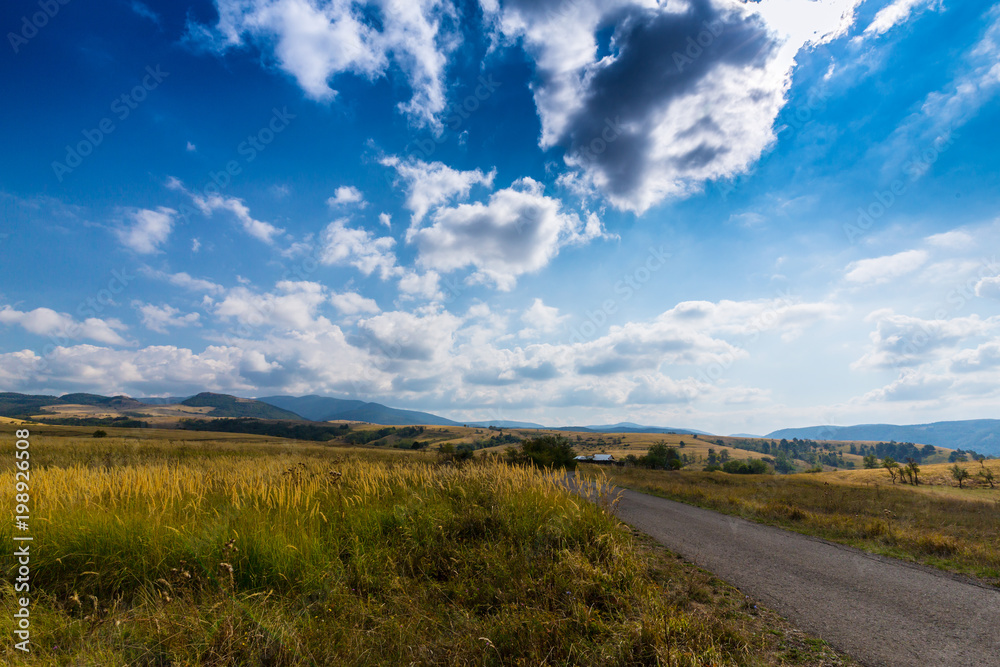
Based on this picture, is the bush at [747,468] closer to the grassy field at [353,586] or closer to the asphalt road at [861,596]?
the asphalt road at [861,596]

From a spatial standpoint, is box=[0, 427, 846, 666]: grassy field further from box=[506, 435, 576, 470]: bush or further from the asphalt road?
box=[506, 435, 576, 470]: bush

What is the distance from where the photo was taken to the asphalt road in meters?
4.46

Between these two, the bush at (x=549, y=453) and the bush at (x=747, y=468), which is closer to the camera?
the bush at (x=549, y=453)

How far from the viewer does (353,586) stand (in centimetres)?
497

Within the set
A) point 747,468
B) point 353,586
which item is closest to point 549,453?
point 353,586

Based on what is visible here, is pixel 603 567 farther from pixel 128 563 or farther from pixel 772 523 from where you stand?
pixel 772 523

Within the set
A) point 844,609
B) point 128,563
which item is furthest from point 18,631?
point 844,609

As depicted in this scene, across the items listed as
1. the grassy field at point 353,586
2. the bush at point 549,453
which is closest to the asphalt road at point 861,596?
the grassy field at point 353,586

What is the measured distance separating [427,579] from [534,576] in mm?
1453

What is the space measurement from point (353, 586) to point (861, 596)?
7.47 m

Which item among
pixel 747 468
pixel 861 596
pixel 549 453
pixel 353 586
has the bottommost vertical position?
pixel 747 468

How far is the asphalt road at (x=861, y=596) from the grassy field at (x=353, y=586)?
605 millimetres

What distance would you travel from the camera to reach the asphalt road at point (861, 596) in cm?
446

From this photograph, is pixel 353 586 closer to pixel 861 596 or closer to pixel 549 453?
pixel 861 596
